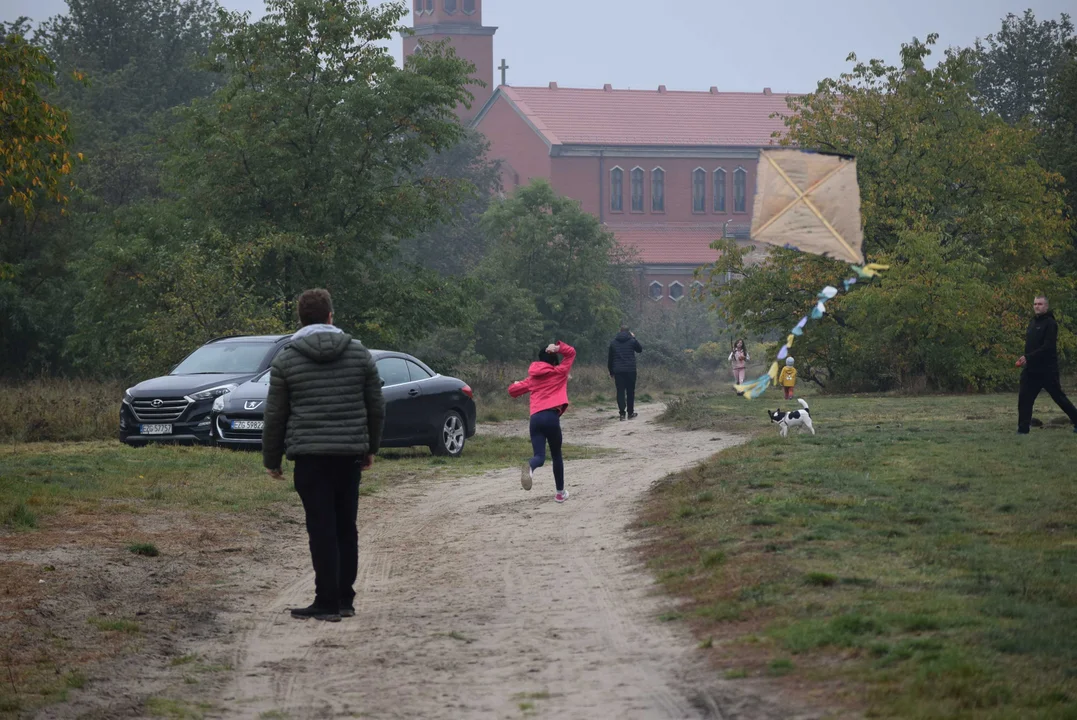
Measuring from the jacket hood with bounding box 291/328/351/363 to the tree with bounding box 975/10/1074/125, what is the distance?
62.2 metres

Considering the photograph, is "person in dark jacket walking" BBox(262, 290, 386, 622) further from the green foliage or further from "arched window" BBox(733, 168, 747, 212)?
"arched window" BBox(733, 168, 747, 212)

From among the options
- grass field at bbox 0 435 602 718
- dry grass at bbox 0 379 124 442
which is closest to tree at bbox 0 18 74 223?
grass field at bbox 0 435 602 718

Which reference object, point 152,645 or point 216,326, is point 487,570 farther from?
point 216,326

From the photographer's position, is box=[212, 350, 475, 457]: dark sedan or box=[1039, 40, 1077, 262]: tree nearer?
box=[212, 350, 475, 457]: dark sedan

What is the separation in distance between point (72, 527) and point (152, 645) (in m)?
4.34

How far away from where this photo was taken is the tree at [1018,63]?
66.5 metres

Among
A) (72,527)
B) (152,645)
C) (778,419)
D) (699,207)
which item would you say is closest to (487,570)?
(152,645)

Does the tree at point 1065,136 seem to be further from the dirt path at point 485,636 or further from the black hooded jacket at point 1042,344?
the dirt path at point 485,636

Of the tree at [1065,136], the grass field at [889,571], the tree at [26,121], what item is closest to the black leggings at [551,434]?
the grass field at [889,571]

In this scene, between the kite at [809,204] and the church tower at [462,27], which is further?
the church tower at [462,27]

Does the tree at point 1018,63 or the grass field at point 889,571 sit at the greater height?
the tree at point 1018,63

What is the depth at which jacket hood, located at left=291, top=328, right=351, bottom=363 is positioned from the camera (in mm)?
8477

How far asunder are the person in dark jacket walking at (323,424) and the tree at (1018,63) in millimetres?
62179

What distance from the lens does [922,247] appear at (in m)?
33.3
